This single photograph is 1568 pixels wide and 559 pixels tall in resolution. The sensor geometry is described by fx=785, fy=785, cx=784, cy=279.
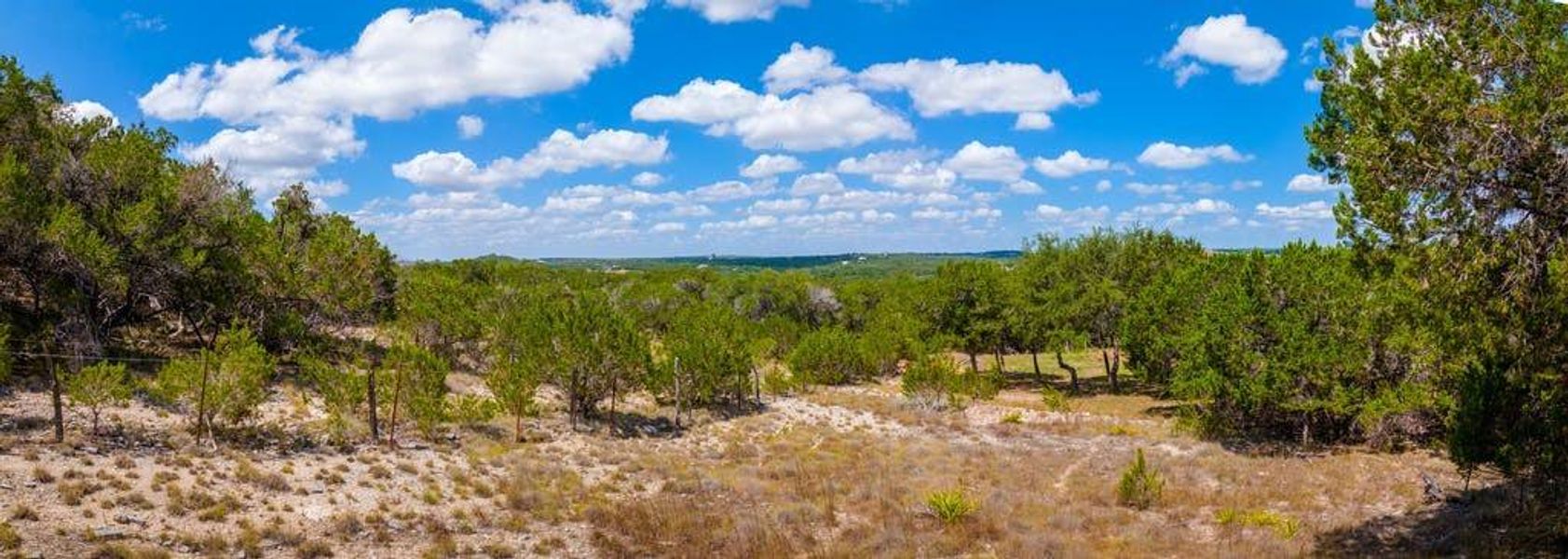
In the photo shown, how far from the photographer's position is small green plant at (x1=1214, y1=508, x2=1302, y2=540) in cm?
1745

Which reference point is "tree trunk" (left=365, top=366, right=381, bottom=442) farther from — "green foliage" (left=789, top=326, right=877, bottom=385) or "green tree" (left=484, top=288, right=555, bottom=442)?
"green foliage" (left=789, top=326, right=877, bottom=385)

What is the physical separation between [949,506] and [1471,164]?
12091mm

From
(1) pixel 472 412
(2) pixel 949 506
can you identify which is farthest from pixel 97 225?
(2) pixel 949 506

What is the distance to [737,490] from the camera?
22047mm

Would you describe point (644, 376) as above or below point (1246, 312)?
below

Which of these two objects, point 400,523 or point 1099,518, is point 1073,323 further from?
point 400,523

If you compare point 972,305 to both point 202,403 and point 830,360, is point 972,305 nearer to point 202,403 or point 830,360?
point 830,360

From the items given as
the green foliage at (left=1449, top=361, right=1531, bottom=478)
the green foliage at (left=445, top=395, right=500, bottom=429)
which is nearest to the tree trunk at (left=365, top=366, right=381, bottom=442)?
the green foliage at (left=445, top=395, right=500, bottom=429)

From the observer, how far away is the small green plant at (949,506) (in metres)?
18.8

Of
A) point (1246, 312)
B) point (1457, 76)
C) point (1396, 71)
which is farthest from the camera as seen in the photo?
point (1246, 312)

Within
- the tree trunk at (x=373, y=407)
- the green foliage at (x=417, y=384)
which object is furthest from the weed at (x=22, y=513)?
the green foliage at (x=417, y=384)

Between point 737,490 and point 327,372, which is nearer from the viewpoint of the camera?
point 737,490

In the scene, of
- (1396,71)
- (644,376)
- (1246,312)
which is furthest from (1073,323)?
(1396,71)

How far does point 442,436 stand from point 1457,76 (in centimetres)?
2669
